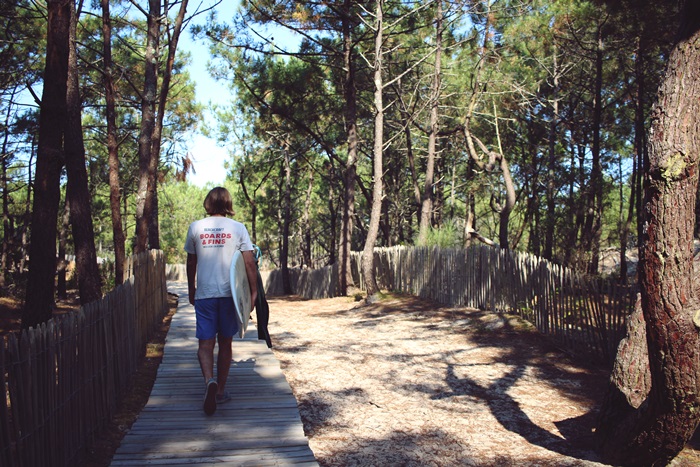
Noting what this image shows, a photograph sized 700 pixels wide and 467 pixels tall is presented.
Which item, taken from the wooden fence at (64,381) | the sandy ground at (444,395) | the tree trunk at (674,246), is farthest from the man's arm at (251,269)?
the tree trunk at (674,246)

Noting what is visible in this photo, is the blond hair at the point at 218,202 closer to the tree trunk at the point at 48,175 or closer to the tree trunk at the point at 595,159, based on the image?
the tree trunk at the point at 48,175

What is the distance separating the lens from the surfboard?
477cm

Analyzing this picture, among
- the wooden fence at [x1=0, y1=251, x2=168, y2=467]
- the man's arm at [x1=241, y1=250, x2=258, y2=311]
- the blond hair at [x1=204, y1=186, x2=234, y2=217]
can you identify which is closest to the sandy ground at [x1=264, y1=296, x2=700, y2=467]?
the man's arm at [x1=241, y1=250, x2=258, y2=311]

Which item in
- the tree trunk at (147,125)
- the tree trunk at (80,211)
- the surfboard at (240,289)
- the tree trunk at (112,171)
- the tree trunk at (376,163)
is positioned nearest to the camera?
the surfboard at (240,289)

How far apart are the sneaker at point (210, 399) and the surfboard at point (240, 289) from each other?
1.45 ft

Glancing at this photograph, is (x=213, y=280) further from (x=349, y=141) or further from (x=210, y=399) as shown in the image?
(x=349, y=141)

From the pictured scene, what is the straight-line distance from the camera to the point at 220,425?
4.62m

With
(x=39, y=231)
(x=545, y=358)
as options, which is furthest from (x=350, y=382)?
(x=39, y=231)

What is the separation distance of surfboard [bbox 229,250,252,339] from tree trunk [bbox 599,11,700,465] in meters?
2.90

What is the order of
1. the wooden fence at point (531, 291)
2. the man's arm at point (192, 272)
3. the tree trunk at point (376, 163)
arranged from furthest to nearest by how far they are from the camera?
the tree trunk at point (376, 163) < the wooden fence at point (531, 291) < the man's arm at point (192, 272)

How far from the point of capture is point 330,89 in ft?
79.9

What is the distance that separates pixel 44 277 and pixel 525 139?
Result: 28.0m

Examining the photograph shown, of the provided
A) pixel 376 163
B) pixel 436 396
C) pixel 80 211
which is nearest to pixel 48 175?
pixel 80 211

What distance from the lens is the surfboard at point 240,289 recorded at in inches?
188
